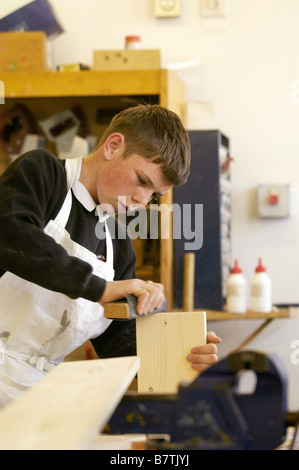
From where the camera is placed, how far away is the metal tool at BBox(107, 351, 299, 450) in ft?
2.60

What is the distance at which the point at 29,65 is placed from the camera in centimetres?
288

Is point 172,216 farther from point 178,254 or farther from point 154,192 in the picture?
point 154,192

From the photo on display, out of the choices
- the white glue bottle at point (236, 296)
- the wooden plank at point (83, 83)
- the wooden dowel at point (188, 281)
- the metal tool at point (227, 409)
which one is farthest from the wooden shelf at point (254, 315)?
the metal tool at point (227, 409)

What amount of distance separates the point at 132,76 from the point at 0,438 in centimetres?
229

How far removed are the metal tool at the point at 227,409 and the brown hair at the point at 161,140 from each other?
0.58 metres

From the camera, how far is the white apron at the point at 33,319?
1.40 meters

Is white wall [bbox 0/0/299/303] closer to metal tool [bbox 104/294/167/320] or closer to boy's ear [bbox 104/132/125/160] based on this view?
boy's ear [bbox 104/132/125/160]

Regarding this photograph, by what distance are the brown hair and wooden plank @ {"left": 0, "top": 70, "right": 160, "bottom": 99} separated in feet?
4.84

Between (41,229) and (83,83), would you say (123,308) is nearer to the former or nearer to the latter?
(41,229)

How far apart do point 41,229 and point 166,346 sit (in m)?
0.32

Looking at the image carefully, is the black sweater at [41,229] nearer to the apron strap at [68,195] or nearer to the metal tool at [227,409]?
the apron strap at [68,195]

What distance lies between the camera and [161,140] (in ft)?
4.36

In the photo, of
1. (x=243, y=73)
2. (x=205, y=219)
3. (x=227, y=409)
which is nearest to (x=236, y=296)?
(x=205, y=219)
